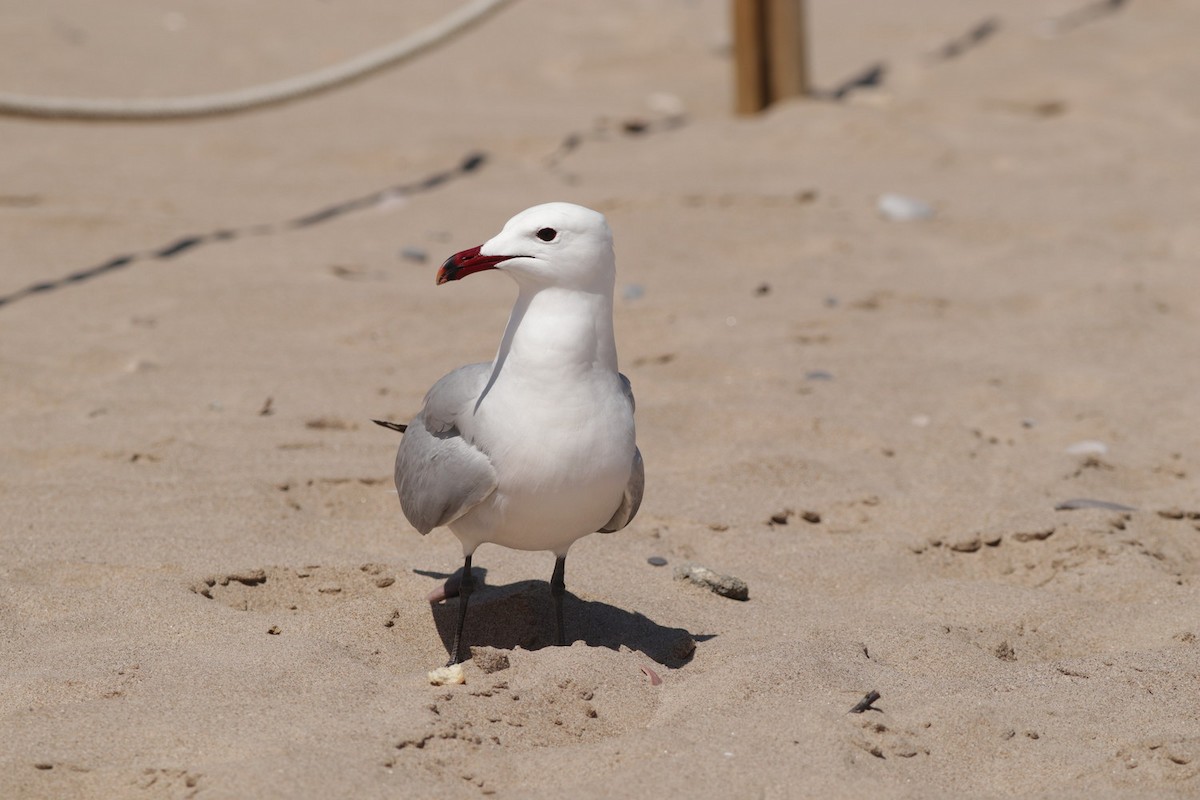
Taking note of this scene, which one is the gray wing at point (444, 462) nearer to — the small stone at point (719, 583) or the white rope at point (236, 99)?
the small stone at point (719, 583)

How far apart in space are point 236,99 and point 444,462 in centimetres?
313

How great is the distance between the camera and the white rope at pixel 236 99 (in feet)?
16.0

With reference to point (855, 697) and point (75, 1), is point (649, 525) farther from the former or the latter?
point (75, 1)

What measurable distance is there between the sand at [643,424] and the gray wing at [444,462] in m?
0.32

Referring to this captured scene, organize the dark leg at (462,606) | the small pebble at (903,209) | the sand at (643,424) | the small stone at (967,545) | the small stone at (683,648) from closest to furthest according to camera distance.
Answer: the sand at (643,424) < the dark leg at (462,606) < the small stone at (683,648) < the small stone at (967,545) < the small pebble at (903,209)

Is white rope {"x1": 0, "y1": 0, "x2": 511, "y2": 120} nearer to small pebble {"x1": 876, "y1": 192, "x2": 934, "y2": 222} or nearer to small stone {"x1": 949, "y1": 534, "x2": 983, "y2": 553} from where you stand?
small pebble {"x1": 876, "y1": 192, "x2": 934, "y2": 222}

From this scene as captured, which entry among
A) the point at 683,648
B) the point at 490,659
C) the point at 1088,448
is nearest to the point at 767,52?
the point at 1088,448

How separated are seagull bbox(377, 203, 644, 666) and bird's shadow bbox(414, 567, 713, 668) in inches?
10.7

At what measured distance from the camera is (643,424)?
168 inches

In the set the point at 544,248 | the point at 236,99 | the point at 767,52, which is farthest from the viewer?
the point at 767,52

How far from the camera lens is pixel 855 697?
268 centimetres

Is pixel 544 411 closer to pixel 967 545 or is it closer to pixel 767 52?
pixel 967 545

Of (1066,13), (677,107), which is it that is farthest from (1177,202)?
(1066,13)

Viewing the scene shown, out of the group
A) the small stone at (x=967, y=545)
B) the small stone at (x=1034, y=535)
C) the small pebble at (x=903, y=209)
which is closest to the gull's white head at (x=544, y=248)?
the small stone at (x=967, y=545)
